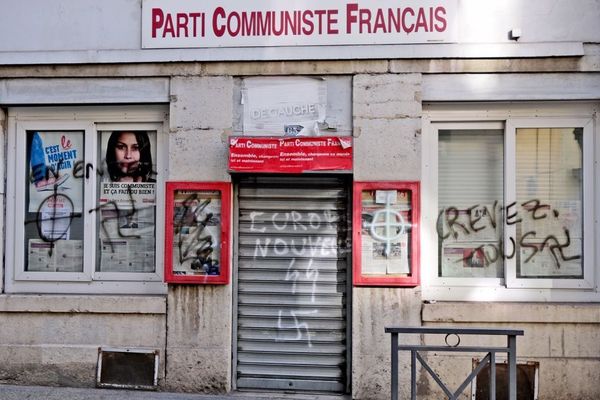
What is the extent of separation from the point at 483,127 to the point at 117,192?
12.8 feet

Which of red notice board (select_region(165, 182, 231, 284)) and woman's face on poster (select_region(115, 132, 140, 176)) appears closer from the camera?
red notice board (select_region(165, 182, 231, 284))

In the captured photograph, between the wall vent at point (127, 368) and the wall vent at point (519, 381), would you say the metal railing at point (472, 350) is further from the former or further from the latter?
the wall vent at point (127, 368)

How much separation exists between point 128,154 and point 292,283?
7.31 ft

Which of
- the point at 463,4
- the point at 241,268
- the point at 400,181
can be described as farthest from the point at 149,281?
the point at 463,4

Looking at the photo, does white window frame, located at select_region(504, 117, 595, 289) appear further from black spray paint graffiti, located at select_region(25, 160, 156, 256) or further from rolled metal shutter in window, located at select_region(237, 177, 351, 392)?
black spray paint graffiti, located at select_region(25, 160, 156, 256)

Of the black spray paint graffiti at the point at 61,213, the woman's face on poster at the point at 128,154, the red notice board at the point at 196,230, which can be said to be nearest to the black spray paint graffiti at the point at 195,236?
the red notice board at the point at 196,230

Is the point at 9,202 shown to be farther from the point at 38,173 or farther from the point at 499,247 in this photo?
the point at 499,247

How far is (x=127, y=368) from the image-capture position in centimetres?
712

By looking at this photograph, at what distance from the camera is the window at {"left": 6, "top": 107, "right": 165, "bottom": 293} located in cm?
738

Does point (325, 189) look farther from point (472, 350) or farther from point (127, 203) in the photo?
point (472, 350)

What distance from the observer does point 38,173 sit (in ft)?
24.7

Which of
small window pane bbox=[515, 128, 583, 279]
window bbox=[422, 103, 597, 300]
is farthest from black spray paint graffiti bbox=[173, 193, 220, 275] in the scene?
small window pane bbox=[515, 128, 583, 279]

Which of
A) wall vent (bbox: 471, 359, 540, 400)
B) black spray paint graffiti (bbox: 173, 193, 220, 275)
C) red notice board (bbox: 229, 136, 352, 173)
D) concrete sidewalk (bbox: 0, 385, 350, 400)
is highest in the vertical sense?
red notice board (bbox: 229, 136, 352, 173)

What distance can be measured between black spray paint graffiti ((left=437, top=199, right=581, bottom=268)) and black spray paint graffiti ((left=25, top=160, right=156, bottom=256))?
334 cm
